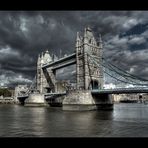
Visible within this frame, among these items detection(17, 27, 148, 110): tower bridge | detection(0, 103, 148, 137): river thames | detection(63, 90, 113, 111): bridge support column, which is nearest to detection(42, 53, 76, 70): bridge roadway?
detection(17, 27, 148, 110): tower bridge

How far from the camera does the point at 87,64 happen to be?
50.2 meters

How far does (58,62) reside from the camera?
67250 mm

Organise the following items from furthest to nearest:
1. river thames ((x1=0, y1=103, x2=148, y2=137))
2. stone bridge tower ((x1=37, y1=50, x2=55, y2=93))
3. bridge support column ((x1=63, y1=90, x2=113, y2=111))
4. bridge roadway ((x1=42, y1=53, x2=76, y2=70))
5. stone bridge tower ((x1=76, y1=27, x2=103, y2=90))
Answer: stone bridge tower ((x1=37, y1=50, x2=55, y2=93)) → bridge roadway ((x1=42, y1=53, x2=76, y2=70)) → stone bridge tower ((x1=76, y1=27, x2=103, y2=90)) → bridge support column ((x1=63, y1=90, x2=113, y2=111)) → river thames ((x1=0, y1=103, x2=148, y2=137))

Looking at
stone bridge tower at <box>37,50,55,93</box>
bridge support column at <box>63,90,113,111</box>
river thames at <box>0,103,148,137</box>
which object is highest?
stone bridge tower at <box>37,50,55,93</box>

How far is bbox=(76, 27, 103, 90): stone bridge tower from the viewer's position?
165 feet

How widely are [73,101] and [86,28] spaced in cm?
1921

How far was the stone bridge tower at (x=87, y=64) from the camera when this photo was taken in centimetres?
5041

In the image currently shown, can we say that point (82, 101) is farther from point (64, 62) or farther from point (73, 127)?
point (64, 62)

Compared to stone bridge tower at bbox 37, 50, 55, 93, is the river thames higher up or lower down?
lower down

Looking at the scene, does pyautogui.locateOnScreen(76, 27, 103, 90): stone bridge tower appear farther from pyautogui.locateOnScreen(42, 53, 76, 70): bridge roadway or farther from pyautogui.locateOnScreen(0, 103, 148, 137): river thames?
pyautogui.locateOnScreen(0, 103, 148, 137): river thames

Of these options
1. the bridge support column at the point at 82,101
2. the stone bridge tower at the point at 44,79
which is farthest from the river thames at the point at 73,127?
the stone bridge tower at the point at 44,79

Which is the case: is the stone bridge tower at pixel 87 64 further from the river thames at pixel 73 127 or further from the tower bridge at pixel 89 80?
the river thames at pixel 73 127

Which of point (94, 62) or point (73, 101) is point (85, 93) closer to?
point (73, 101)
